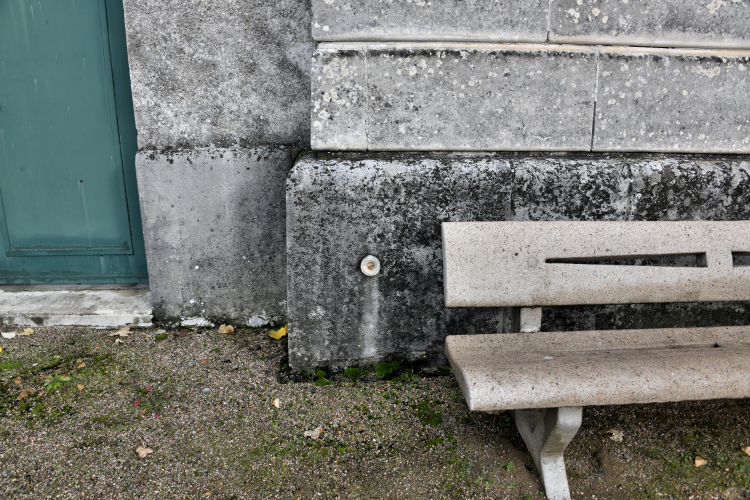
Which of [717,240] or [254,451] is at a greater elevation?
[717,240]

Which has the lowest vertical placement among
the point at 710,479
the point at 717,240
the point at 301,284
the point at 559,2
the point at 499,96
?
the point at 710,479

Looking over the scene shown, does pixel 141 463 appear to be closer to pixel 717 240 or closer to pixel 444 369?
pixel 444 369

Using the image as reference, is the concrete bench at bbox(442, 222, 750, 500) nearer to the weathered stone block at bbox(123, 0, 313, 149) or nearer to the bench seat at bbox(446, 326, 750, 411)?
the bench seat at bbox(446, 326, 750, 411)

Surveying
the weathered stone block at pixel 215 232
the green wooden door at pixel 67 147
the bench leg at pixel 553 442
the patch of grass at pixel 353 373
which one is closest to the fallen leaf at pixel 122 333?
the weathered stone block at pixel 215 232

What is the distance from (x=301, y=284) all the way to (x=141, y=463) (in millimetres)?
980

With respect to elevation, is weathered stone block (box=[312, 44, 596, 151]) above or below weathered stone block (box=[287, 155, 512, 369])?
above

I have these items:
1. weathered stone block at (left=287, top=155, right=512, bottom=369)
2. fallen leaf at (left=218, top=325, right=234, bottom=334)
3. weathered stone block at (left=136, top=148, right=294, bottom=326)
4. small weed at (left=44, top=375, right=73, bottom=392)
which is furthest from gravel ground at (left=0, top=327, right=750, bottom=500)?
weathered stone block at (left=136, top=148, right=294, bottom=326)

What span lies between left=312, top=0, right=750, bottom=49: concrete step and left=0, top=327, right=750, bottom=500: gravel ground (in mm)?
1626

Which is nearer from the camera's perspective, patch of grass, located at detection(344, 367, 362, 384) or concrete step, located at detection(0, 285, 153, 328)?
patch of grass, located at detection(344, 367, 362, 384)

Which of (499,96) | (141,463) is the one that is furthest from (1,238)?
(499,96)

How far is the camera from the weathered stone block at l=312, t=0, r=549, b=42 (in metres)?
2.31

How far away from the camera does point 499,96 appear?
2.39 m

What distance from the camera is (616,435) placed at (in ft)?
7.23

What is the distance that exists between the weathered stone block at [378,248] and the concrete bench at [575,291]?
307mm
